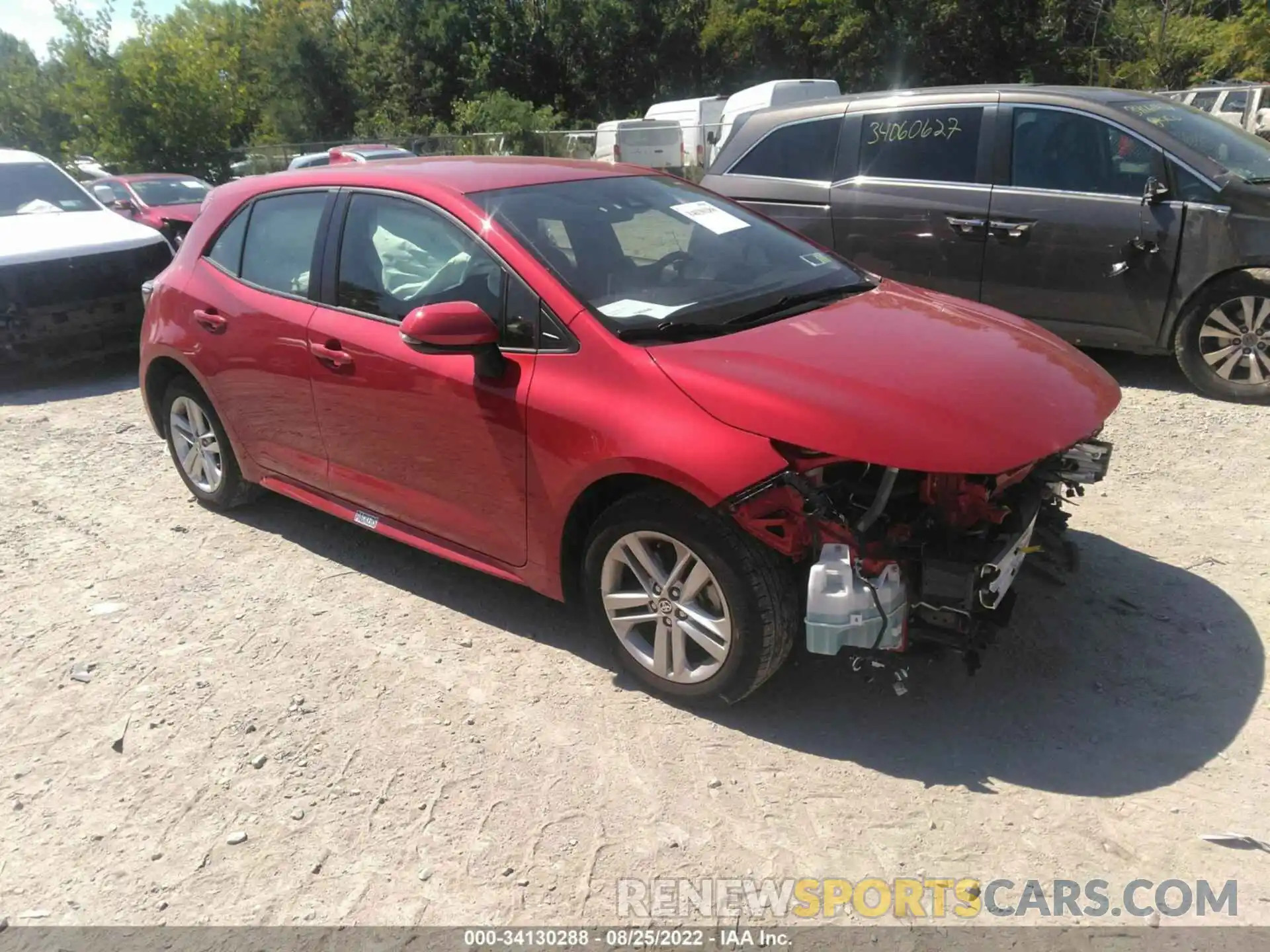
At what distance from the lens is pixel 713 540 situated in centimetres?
307

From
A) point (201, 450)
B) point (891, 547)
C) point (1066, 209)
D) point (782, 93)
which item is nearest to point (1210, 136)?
point (1066, 209)

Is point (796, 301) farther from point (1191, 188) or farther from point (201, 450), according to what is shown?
point (1191, 188)

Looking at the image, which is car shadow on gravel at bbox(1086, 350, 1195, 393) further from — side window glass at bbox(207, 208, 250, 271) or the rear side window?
side window glass at bbox(207, 208, 250, 271)

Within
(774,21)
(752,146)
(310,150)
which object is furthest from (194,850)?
(774,21)

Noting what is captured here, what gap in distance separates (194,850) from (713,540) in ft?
5.66

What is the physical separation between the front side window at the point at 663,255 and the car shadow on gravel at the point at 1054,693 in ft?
A: 4.02

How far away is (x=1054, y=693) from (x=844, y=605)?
970mm

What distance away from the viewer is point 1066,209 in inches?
245

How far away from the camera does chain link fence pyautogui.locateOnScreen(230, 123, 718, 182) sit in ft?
79.9

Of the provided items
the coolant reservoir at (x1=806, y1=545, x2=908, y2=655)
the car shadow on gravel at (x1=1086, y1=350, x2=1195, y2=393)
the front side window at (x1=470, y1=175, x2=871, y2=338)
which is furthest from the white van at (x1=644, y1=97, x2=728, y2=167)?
the coolant reservoir at (x1=806, y1=545, x2=908, y2=655)

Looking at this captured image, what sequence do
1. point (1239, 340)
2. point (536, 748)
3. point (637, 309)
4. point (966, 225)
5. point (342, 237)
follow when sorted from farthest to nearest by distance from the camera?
point (966, 225) < point (1239, 340) < point (342, 237) < point (637, 309) < point (536, 748)

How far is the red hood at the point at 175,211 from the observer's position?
14758 mm

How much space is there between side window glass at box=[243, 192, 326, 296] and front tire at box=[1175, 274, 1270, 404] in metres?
4.87

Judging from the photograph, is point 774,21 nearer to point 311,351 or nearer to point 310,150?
point 310,150
